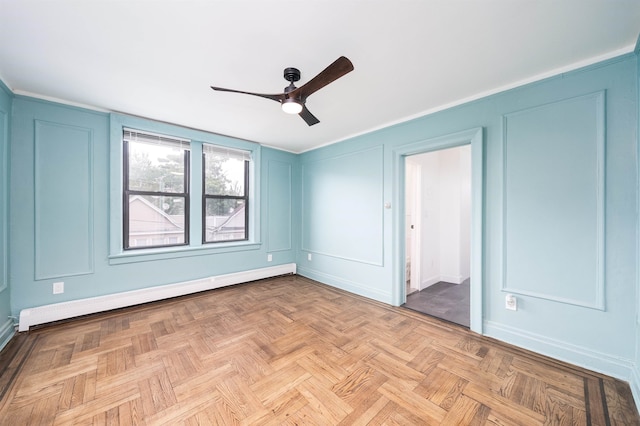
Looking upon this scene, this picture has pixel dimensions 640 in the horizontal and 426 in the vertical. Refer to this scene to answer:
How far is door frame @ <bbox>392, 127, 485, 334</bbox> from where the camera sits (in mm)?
2459

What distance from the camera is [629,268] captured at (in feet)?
5.84

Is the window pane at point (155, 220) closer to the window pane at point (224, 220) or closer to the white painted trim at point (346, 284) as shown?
the window pane at point (224, 220)

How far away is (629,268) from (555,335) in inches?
29.5

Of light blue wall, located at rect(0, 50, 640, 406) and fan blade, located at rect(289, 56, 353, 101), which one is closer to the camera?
fan blade, located at rect(289, 56, 353, 101)

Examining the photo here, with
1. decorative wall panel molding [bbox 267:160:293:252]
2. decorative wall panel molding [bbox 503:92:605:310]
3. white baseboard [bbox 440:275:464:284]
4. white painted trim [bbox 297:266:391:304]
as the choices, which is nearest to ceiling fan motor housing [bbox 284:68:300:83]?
decorative wall panel molding [bbox 503:92:605:310]

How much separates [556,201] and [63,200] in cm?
496

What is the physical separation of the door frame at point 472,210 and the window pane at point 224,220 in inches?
105

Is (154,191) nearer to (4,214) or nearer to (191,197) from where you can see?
(191,197)

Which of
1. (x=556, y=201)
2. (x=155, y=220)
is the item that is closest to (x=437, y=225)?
(x=556, y=201)

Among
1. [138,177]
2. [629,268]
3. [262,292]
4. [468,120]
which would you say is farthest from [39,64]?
[629,268]

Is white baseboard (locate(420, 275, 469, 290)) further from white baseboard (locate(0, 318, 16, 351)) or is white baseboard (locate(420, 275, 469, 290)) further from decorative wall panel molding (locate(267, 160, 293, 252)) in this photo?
white baseboard (locate(0, 318, 16, 351))

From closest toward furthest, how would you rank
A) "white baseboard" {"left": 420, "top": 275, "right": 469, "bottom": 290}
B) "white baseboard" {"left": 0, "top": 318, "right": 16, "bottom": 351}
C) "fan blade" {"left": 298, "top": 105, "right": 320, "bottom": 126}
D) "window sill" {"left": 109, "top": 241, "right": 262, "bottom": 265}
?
"fan blade" {"left": 298, "top": 105, "right": 320, "bottom": 126}
"white baseboard" {"left": 0, "top": 318, "right": 16, "bottom": 351}
"window sill" {"left": 109, "top": 241, "right": 262, "bottom": 265}
"white baseboard" {"left": 420, "top": 275, "right": 469, "bottom": 290}

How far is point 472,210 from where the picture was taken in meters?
2.53

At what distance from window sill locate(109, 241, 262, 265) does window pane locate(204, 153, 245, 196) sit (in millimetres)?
887
